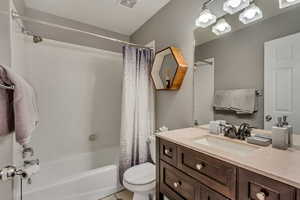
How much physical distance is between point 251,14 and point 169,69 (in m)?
0.95

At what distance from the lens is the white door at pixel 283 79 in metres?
0.91

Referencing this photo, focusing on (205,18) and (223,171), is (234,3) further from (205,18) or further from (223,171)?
(223,171)

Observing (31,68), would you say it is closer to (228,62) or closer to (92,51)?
(92,51)

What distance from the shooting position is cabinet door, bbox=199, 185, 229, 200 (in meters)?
0.77

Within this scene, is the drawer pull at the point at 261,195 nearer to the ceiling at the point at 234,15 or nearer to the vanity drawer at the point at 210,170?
the vanity drawer at the point at 210,170

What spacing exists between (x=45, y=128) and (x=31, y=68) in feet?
2.78

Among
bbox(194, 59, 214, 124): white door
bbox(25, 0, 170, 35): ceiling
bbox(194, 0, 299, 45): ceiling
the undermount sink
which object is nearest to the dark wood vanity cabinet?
the undermount sink

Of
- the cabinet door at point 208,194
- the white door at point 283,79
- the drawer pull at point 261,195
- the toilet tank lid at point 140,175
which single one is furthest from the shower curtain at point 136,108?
the drawer pull at point 261,195

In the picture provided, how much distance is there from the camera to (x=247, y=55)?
114 cm

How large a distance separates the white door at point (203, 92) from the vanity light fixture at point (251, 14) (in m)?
0.40

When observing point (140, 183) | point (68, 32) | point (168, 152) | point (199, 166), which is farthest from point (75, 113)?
point (199, 166)

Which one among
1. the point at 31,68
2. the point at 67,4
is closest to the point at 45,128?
the point at 31,68

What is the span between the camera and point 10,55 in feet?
3.82

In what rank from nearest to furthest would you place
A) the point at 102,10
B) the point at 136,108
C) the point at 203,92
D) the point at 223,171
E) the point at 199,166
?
1. the point at 223,171
2. the point at 199,166
3. the point at 203,92
4. the point at 136,108
5. the point at 102,10
